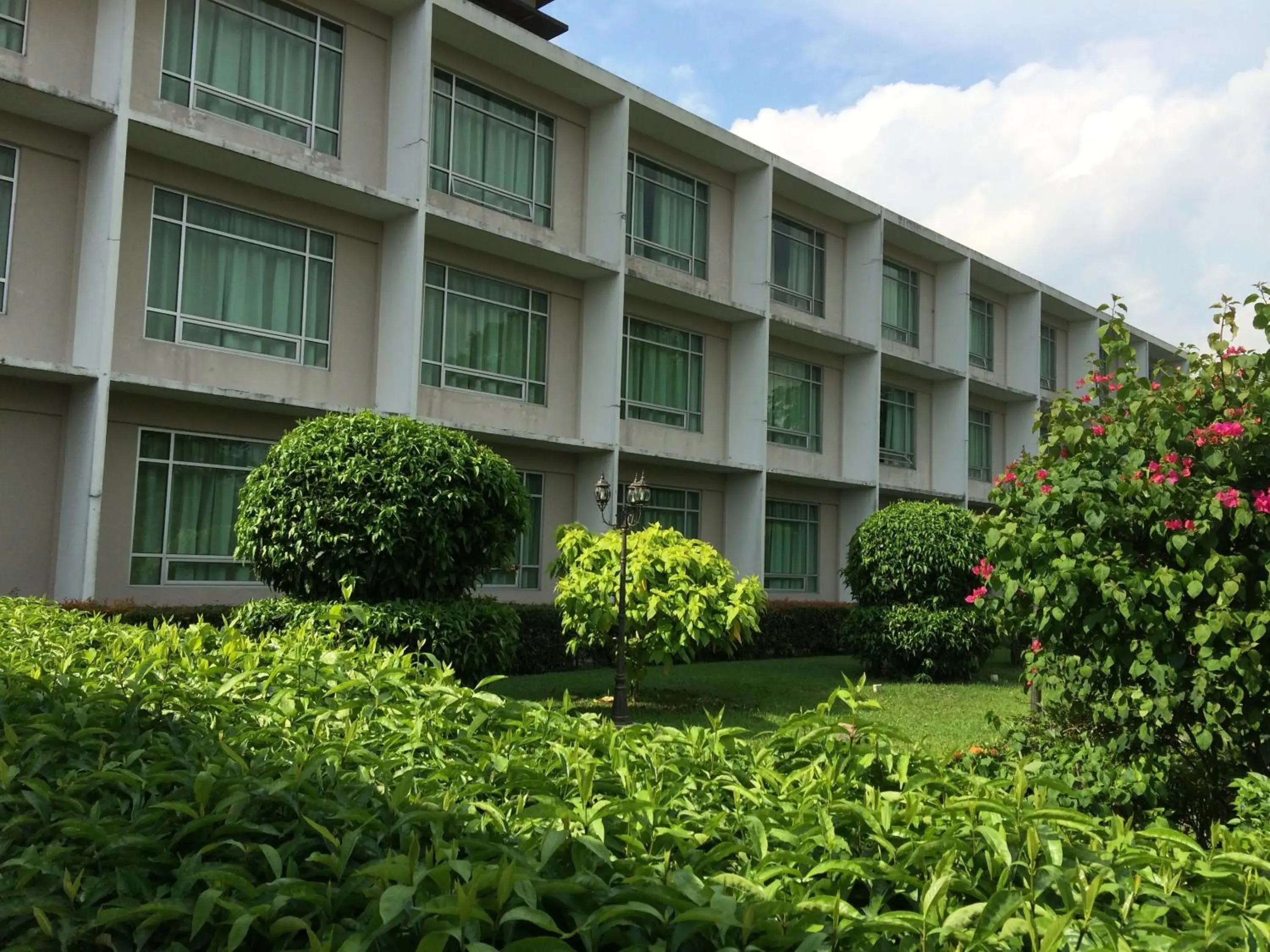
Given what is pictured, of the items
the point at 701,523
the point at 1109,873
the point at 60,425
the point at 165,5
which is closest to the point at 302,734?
Answer: the point at 1109,873

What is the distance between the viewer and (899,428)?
27234 mm

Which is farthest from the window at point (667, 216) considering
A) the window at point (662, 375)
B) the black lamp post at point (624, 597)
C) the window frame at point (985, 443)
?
the window frame at point (985, 443)

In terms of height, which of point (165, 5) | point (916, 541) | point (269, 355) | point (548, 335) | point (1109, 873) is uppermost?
point (165, 5)

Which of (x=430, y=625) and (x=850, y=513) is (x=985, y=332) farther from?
(x=430, y=625)

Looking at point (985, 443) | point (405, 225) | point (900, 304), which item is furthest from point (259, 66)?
point (985, 443)

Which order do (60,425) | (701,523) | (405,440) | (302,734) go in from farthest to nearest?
(701,523)
(60,425)
(405,440)
(302,734)

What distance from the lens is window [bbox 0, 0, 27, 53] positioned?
12.9 metres

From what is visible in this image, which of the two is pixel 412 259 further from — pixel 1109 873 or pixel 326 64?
pixel 1109 873

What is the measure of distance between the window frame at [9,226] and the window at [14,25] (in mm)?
1171

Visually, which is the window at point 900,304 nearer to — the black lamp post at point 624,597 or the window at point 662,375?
the window at point 662,375

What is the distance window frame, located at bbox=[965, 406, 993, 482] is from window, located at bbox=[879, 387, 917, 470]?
2.24 meters

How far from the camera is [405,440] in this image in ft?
36.7

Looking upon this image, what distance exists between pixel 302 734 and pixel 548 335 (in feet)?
53.6

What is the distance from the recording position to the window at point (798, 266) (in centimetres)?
2372
